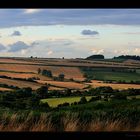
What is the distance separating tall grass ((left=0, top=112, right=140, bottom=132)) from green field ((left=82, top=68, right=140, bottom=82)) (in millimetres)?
1176

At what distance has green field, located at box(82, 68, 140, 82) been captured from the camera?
10007 mm

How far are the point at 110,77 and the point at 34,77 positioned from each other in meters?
2.09

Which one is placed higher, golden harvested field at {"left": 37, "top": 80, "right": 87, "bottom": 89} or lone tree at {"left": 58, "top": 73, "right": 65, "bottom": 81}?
lone tree at {"left": 58, "top": 73, "right": 65, "bottom": 81}

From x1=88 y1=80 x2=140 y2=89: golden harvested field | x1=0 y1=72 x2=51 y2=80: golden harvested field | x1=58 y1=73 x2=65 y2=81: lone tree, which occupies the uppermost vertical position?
x1=0 y1=72 x2=51 y2=80: golden harvested field

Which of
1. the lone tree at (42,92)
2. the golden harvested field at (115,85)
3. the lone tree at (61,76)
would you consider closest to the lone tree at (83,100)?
the golden harvested field at (115,85)

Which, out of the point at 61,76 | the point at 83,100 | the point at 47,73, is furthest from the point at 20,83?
the point at 83,100

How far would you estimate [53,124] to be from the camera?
30.0 feet

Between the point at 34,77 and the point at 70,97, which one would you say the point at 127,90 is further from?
the point at 34,77

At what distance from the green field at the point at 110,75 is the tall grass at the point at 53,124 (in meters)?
1.18

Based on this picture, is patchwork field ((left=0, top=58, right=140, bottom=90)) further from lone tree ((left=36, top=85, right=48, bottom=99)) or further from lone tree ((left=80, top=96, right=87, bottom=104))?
lone tree ((left=80, top=96, right=87, bottom=104))

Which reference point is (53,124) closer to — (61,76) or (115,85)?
(61,76)

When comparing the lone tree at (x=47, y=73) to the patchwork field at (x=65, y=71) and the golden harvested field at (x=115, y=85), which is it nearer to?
the patchwork field at (x=65, y=71)

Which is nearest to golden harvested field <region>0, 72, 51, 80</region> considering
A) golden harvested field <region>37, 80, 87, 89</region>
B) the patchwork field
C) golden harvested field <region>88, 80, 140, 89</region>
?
the patchwork field
